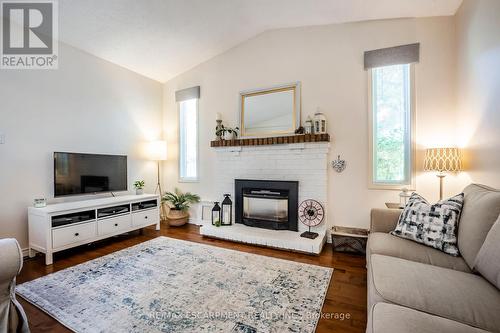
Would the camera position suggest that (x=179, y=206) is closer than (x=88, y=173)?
No

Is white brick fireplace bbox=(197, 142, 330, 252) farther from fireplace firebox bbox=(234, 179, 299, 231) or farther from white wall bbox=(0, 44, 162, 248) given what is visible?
white wall bbox=(0, 44, 162, 248)

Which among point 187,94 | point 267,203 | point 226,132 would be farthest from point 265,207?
point 187,94

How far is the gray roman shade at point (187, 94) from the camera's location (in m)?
4.15

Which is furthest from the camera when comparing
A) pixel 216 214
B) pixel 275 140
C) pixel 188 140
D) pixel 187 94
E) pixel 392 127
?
pixel 188 140

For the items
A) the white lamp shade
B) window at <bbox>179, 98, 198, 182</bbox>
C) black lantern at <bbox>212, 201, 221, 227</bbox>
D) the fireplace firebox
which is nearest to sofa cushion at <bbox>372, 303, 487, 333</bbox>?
the fireplace firebox

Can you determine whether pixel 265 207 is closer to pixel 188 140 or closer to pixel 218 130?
pixel 218 130

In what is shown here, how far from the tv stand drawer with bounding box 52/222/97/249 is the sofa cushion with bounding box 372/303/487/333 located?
122 inches

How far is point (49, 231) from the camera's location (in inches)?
97.0

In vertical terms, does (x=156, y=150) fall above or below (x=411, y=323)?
above

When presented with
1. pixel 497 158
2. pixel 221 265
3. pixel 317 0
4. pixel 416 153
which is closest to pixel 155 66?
pixel 317 0

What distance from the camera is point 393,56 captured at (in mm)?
2775

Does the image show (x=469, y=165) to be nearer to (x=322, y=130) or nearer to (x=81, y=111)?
(x=322, y=130)

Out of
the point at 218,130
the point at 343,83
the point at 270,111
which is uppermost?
the point at 343,83

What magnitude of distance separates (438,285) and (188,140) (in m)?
4.02
